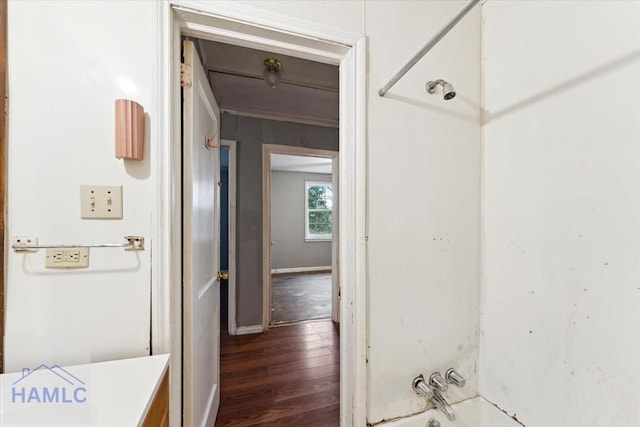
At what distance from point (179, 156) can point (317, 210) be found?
5.47 meters

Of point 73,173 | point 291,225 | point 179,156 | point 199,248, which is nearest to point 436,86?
point 179,156

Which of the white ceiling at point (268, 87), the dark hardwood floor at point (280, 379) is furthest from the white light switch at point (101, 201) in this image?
the dark hardwood floor at point (280, 379)

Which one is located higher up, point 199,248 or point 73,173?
point 73,173

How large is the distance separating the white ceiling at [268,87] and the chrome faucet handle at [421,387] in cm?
213

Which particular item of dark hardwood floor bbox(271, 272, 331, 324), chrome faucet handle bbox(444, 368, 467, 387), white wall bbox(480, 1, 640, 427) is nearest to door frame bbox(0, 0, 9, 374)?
chrome faucet handle bbox(444, 368, 467, 387)

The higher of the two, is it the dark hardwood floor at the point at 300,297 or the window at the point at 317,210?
the window at the point at 317,210

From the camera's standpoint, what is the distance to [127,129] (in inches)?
31.9

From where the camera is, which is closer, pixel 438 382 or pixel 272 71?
pixel 438 382

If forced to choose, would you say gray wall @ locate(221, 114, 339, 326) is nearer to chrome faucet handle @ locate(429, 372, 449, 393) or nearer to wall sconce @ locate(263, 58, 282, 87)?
wall sconce @ locate(263, 58, 282, 87)

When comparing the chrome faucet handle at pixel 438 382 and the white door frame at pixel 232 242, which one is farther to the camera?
the white door frame at pixel 232 242

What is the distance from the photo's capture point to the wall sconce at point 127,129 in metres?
0.81

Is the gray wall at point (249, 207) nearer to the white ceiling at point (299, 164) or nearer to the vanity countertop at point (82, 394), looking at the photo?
the white ceiling at point (299, 164)

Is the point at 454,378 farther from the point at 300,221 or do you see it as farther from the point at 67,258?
the point at 300,221

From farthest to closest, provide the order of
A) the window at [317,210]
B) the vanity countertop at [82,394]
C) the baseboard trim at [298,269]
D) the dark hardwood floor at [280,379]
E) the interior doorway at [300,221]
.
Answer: the window at [317,210] → the baseboard trim at [298,269] → the interior doorway at [300,221] → the dark hardwood floor at [280,379] → the vanity countertop at [82,394]
